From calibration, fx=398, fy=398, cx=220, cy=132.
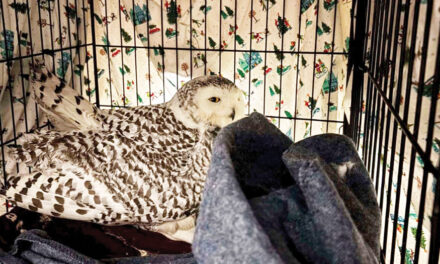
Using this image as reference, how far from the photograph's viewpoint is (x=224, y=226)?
12.8 inches

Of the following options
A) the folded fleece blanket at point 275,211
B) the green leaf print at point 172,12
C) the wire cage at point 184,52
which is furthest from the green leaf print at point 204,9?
the folded fleece blanket at point 275,211

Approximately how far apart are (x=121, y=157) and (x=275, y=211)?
81 cm

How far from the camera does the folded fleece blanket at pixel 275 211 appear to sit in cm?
32

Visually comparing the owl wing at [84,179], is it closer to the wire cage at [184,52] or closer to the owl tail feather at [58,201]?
the owl tail feather at [58,201]

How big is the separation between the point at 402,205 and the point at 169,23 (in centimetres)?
127

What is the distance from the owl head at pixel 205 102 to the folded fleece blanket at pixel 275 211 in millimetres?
793

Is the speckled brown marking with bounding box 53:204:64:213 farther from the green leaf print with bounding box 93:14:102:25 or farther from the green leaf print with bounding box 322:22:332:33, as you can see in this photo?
the green leaf print with bounding box 322:22:332:33

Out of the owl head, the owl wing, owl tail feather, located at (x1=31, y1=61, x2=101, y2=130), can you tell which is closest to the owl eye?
the owl head

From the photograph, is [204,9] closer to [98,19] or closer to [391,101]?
[98,19]

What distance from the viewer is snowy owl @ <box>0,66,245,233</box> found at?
40.9 inches

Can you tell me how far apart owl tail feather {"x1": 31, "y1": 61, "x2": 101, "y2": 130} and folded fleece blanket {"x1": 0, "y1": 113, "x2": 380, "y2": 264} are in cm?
90

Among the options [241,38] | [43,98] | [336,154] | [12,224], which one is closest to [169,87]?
[241,38]

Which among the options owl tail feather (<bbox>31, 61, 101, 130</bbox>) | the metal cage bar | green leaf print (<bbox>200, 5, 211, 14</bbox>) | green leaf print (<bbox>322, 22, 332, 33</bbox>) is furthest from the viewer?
green leaf print (<bbox>200, 5, 211, 14</bbox>)

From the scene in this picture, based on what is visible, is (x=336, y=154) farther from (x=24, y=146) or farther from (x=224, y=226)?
(x=24, y=146)
